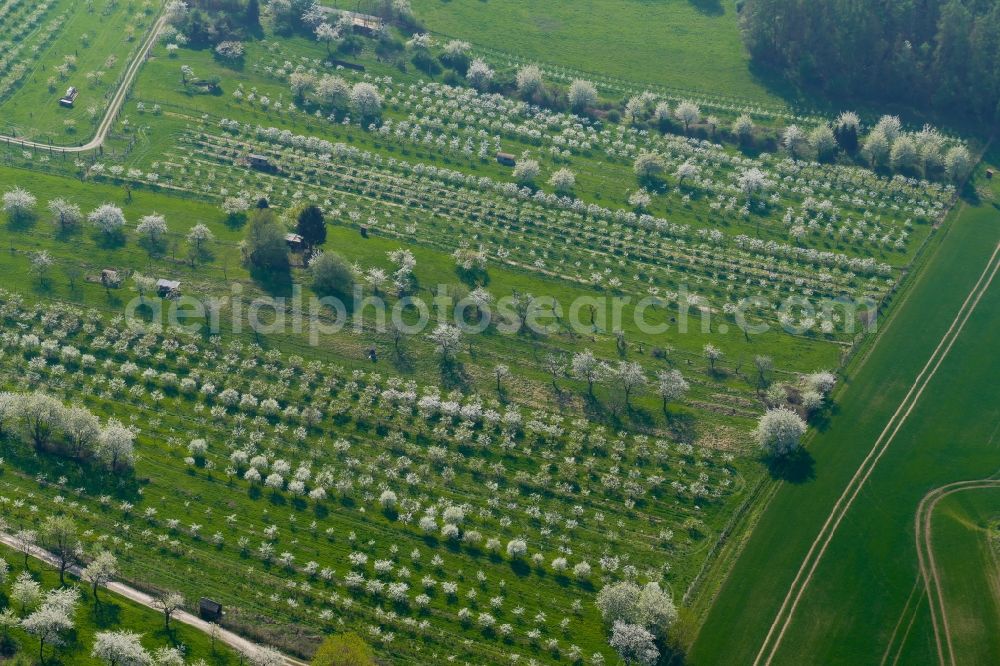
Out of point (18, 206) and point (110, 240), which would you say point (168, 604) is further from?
point (18, 206)

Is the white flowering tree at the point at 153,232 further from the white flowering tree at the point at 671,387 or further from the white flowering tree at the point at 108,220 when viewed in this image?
the white flowering tree at the point at 671,387

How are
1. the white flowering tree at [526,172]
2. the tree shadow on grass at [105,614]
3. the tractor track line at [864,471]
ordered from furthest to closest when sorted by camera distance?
1. the white flowering tree at [526,172]
2. the tractor track line at [864,471]
3. the tree shadow on grass at [105,614]

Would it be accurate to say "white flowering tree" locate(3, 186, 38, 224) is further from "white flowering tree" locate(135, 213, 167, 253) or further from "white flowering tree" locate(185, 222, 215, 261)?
"white flowering tree" locate(185, 222, 215, 261)

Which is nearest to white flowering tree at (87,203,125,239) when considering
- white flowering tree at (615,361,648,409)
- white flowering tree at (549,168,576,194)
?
white flowering tree at (549,168,576,194)

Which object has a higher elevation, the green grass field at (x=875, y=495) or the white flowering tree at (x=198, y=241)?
the white flowering tree at (x=198, y=241)

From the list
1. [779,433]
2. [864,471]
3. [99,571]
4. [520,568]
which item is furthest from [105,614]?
[864,471]

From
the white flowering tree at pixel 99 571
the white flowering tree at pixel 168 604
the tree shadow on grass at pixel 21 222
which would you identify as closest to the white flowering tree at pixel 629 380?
the white flowering tree at pixel 168 604
